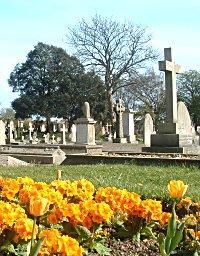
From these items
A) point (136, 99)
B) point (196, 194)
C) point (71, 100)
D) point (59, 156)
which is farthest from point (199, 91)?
point (196, 194)

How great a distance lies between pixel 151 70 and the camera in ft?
167

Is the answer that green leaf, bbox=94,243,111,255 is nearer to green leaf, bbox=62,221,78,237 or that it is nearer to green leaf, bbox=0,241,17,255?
green leaf, bbox=62,221,78,237

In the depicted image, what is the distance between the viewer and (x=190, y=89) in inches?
2426

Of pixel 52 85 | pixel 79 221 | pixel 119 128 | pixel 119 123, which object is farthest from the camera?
pixel 52 85

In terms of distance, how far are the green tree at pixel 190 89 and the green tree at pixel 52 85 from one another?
14561mm

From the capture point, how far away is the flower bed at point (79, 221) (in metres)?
Answer: 2.20

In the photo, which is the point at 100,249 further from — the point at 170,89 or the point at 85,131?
the point at 85,131

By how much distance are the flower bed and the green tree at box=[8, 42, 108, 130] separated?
49.8 meters

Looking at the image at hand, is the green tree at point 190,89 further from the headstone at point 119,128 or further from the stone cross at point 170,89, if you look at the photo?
the stone cross at point 170,89

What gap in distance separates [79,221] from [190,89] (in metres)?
60.9

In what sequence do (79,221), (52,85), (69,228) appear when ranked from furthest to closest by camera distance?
(52,85)
(69,228)
(79,221)

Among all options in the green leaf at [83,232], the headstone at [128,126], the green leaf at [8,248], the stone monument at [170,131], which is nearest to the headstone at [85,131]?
the stone monument at [170,131]

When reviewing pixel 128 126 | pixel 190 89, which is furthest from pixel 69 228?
pixel 190 89

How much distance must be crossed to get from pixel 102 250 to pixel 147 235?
679mm
